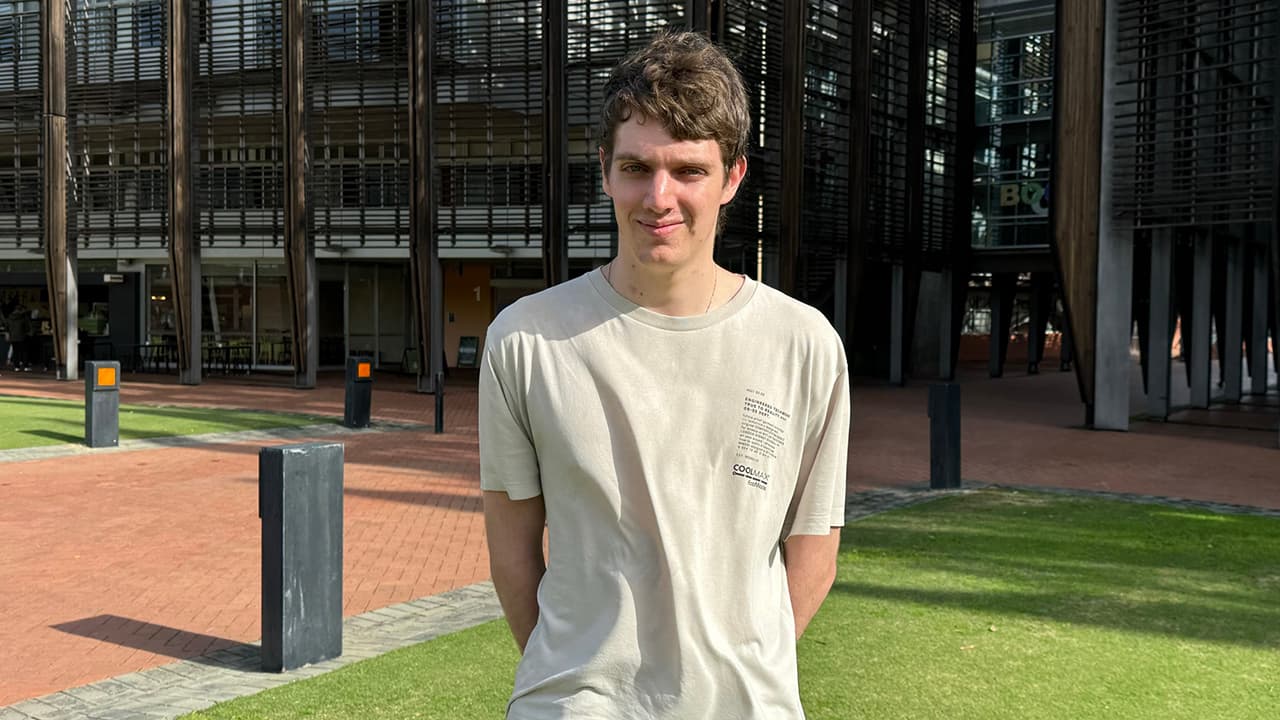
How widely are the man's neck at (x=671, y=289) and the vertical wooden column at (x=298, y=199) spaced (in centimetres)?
2558

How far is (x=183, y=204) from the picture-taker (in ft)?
90.0

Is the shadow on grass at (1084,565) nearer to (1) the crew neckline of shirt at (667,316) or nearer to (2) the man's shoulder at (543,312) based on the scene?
(1) the crew neckline of shirt at (667,316)

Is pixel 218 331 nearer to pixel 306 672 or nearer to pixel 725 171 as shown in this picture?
pixel 306 672

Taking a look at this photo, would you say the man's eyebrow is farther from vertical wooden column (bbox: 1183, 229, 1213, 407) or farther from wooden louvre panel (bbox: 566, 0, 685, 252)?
wooden louvre panel (bbox: 566, 0, 685, 252)

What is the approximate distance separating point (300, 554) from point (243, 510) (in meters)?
5.04

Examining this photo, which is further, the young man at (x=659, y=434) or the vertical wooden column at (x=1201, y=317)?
the vertical wooden column at (x=1201, y=317)

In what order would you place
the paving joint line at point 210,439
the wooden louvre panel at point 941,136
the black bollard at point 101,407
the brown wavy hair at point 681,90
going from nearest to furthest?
the brown wavy hair at point 681,90, the paving joint line at point 210,439, the black bollard at point 101,407, the wooden louvre panel at point 941,136

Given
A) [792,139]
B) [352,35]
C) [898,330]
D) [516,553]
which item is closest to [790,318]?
[516,553]

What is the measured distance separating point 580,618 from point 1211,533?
9.58 meters

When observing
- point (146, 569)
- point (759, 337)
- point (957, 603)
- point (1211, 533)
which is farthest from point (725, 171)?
point (1211, 533)

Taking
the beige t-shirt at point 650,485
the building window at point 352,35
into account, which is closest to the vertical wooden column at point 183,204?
the building window at point 352,35

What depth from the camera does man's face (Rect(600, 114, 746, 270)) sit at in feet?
6.06

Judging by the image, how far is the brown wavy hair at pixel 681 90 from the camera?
1.81 m

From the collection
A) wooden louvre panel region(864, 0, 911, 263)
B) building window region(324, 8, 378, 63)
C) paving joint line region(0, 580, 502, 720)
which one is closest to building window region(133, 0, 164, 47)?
building window region(324, 8, 378, 63)
